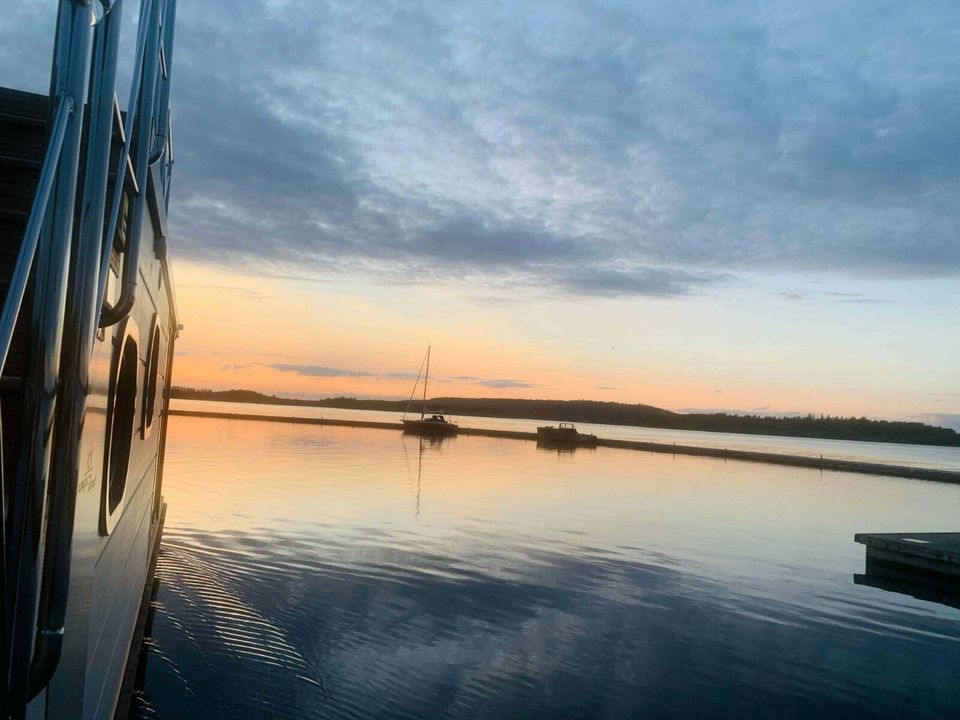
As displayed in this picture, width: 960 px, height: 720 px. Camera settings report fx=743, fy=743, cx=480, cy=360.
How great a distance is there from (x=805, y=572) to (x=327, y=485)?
20062 millimetres

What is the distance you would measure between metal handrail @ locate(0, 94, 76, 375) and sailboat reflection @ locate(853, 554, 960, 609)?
19.0 metres

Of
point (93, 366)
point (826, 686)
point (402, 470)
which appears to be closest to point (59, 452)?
point (93, 366)

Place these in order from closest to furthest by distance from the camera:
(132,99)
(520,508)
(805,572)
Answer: (132,99) < (805,572) < (520,508)

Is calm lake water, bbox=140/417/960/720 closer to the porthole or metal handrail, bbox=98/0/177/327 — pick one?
the porthole

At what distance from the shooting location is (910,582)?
18.2 metres

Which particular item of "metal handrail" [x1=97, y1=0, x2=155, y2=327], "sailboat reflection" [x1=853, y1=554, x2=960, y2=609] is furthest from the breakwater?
"metal handrail" [x1=97, y1=0, x2=155, y2=327]

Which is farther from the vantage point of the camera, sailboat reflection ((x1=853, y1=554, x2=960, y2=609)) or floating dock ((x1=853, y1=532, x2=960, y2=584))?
floating dock ((x1=853, y1=532, x2=960, y2=584))

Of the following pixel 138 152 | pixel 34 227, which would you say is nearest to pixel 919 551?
pixel 138 152

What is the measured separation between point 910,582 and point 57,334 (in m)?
20.7

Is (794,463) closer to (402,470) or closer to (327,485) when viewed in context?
(402,470)

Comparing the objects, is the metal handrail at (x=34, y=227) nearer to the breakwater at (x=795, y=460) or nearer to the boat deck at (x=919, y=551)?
the boat deck at (x=919, y=551)

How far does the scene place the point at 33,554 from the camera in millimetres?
1936

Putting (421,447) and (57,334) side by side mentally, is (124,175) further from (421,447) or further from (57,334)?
(421,447)

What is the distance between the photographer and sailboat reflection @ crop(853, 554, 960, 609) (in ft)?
55.1
